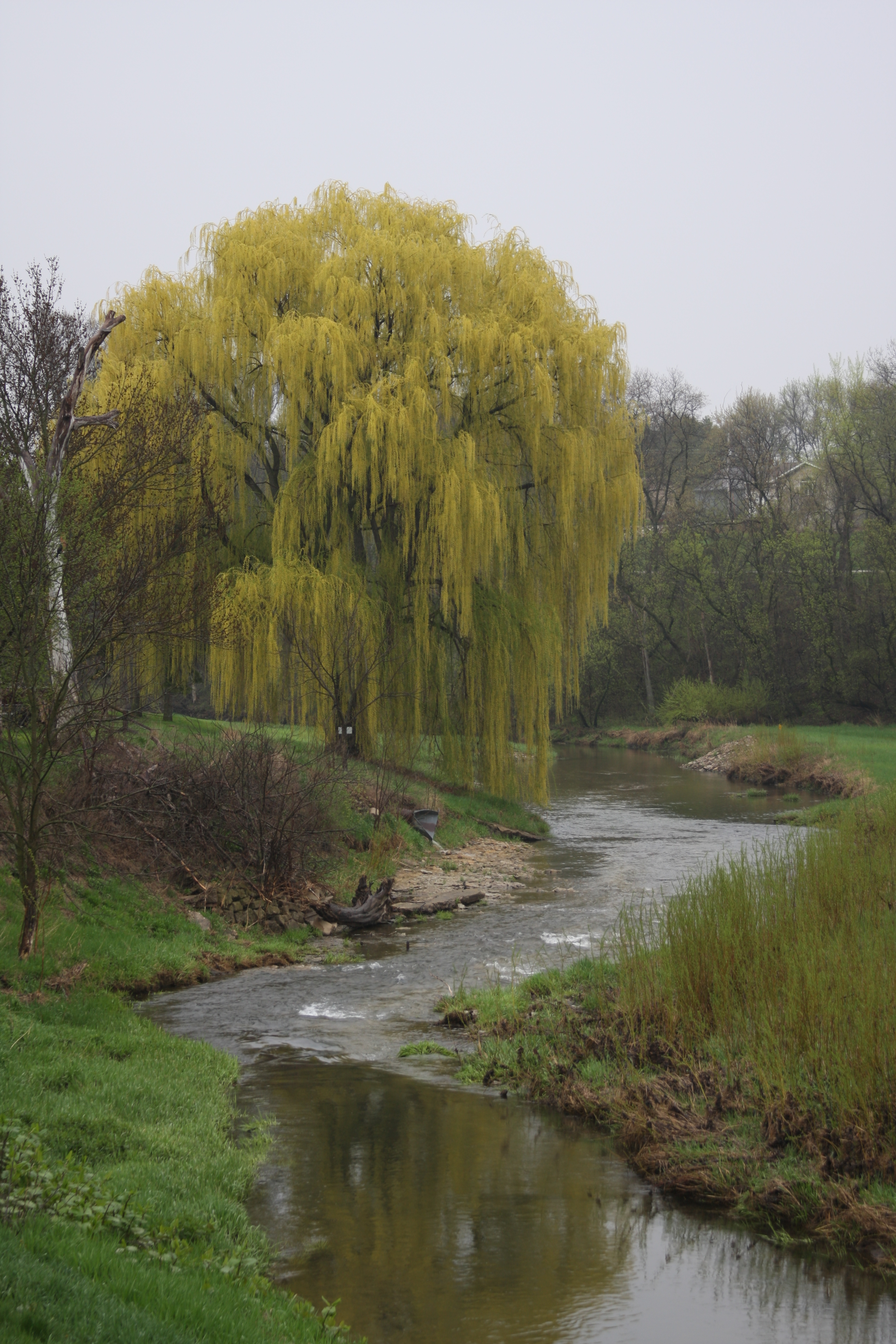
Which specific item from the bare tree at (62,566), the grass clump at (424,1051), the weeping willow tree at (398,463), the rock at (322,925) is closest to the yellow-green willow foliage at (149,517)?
the bare tree at (62,566)

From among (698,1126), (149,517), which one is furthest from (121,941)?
(149,517)

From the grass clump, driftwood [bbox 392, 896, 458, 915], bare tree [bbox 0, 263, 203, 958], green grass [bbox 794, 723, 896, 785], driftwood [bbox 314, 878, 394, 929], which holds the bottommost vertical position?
the grass clump

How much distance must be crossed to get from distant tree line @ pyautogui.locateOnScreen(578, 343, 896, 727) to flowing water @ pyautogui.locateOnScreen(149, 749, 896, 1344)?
38469 mm

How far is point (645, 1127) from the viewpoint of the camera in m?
7.23

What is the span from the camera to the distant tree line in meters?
45.8

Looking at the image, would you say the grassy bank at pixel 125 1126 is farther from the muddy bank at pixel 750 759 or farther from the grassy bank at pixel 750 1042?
the muddy bank at pixel 750 759

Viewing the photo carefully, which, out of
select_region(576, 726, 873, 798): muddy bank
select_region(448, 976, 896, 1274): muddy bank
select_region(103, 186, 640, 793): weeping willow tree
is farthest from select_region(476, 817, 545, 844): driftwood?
select_region(448, 976, 896, 1274): muddy bank

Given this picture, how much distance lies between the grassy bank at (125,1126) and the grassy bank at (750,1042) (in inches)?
102

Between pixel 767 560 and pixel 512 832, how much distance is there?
3224 centimetres

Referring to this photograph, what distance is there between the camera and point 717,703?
4622 cm

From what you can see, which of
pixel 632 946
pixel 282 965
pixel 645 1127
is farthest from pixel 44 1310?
pixel 282 965

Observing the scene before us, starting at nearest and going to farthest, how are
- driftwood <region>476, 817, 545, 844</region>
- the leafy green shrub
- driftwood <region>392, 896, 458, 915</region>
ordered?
driftwood <region>392, 896, 458, 915</region> < driftwood <region>476, 817, 545, 844</region> < the leafy green shrub

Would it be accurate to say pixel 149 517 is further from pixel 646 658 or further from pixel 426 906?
pixel 646 658

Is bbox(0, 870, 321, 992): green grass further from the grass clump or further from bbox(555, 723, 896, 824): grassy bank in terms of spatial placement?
bbox(555, 723, 896, 824): grassy bank
